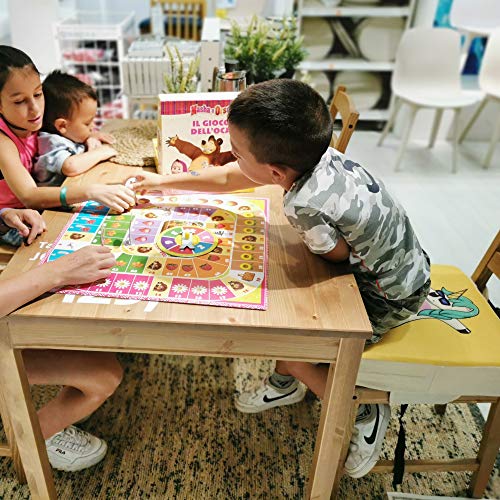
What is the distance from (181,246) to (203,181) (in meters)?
0.28

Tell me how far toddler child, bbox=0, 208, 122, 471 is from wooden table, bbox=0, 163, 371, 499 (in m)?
0.04

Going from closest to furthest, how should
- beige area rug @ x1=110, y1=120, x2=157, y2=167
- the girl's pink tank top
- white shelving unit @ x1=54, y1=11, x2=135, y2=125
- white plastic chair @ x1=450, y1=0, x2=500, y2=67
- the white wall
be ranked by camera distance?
the girl's pink tank top, beige area rug @ x1=110, y1=120, x2=157, y2=167, white shelving unit @ x1=54, y1=11, x2=135, y2=125, the white wall, white plastic chair @ x1=450, y1=0, x2=500, y2=67

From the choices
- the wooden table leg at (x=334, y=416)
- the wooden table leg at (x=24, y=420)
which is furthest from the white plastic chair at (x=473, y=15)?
the wooden table leg at (x=24, y=420)

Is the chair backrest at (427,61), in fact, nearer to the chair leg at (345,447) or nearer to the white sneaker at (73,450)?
the chair leg at (345,447)

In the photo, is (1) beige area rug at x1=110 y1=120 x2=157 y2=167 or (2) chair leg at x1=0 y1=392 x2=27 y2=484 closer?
(2) chair leg at x1=0 y1=392 x2=27 y2=484

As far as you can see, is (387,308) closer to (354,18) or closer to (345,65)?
(345,65)

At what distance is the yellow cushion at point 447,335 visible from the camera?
4.26 feet

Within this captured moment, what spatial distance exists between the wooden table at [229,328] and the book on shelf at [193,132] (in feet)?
1.36

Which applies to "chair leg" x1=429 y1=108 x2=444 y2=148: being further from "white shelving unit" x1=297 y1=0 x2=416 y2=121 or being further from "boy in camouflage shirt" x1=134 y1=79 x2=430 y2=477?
"boy in camouflage shirt" x1=134 y1=79 x2=430 y2=477

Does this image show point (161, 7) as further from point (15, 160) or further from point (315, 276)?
point (315, 276)

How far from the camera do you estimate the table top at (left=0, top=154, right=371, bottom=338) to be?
1.03 metres

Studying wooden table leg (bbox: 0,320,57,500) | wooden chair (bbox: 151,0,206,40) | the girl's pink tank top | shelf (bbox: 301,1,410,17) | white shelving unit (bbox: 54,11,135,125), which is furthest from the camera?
wooden chair (bbox: 151,0,206,40)

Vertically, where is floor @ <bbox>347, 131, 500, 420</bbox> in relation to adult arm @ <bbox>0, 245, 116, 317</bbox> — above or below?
below

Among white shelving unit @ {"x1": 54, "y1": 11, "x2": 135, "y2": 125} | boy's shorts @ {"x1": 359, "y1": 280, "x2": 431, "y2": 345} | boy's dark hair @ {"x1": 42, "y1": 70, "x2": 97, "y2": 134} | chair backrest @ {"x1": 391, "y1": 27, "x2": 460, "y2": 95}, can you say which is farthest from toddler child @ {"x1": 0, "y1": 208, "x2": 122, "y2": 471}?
chair backrest @ {"x1": 391, "y1": 27, "x2": 460, "y2": 95}
